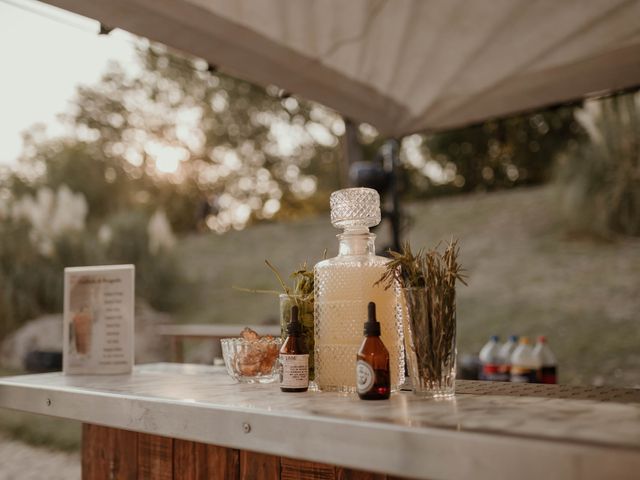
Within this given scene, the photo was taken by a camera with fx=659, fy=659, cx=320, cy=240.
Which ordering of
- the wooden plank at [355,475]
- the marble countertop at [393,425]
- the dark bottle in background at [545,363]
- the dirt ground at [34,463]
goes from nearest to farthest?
the marble countertop at [393,425] < the wooden plank at [355,475] < the dark bottle in background at [545,363] < the dirt ground at [34,463]

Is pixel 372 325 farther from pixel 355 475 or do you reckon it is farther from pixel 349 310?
pixel 355 475

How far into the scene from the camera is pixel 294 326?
127cm

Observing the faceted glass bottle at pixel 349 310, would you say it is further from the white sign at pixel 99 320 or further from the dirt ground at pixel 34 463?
the dirt ground at pixel 34 463

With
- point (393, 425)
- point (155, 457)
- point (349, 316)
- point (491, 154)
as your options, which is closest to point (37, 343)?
point (155, 457)

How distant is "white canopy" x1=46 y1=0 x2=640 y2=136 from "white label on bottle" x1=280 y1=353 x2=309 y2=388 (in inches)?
40.3

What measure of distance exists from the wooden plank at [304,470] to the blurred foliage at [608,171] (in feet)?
17.9

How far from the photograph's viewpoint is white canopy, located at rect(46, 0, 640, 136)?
1.86m

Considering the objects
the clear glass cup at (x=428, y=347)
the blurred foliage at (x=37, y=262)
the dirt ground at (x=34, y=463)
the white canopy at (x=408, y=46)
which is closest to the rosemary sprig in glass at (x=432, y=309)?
the clear glass cup at (x=428, y=347)

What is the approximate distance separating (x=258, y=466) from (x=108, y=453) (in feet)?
1.67

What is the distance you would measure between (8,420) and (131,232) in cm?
249

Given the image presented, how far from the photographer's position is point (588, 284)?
6457 millimetres

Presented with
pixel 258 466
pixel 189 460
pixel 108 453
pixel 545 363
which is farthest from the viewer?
pixel 545 363

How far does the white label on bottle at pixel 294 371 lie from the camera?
1247 mm

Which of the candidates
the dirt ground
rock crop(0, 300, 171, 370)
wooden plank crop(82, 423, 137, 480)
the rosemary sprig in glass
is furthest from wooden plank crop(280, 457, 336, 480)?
rock crop(0, 300, 171, 370)
